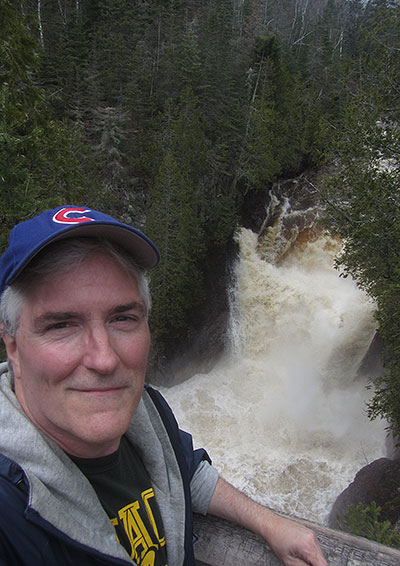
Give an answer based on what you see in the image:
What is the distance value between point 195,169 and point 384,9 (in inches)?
498

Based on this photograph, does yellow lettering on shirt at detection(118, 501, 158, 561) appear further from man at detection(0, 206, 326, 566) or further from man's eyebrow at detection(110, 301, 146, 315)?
man's eyebrow at detection(110, 301, 146, 315)

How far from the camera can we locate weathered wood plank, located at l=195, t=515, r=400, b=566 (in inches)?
54.8

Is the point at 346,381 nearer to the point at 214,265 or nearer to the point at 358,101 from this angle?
the point at 214,265

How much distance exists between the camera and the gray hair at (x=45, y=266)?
1.25 metres

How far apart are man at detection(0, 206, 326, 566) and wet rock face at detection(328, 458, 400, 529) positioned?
8.12 metres

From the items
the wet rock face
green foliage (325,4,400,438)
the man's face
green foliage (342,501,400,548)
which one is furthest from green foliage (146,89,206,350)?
the man's face

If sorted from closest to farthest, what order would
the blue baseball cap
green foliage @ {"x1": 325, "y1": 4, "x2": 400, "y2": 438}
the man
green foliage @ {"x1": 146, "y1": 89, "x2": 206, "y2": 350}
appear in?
the man
the blue baseball cap
green foliage @ {"x1": 325, "y1": 4, "x2": 400, "y2": 438}
green foliage @ {"x1": 146, "y1": 89, "x2": 206, "y2": 350}

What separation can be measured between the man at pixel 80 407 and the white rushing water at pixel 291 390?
10.2 m

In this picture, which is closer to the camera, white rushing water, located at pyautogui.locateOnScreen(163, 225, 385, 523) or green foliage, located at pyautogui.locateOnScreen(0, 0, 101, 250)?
green foliage, located at pyautogui.locateOnScreen(0, 0, 101, 250)

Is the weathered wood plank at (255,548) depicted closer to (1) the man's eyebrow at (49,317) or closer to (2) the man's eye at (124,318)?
(2) the man's eye at (124,318)

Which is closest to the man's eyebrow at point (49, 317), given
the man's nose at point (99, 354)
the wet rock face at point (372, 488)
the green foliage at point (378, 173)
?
the man's nose at point (99, 354)

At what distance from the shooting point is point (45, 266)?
1246 mm

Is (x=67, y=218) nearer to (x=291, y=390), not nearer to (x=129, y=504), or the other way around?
(x=129, y=504)

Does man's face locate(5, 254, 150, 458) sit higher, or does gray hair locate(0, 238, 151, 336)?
gray hair locate(0, 238, 151, 336)
